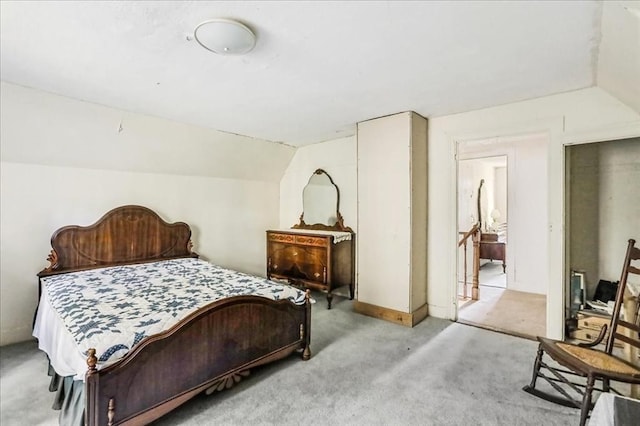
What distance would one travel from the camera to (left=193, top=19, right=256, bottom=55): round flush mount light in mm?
1716

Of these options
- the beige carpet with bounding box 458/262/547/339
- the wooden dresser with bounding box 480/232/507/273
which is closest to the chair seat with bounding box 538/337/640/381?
the beige carpet with bounding box 458/262/547/339

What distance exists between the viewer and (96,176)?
11.6ft

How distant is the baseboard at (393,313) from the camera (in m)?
3.34

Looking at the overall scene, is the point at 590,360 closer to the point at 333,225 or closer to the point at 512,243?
the point at 333,225

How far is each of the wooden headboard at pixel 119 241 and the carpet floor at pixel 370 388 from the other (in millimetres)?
855

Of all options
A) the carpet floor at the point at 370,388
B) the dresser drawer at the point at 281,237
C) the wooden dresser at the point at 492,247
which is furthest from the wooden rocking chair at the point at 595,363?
the wooden dresser at the point at 492,247

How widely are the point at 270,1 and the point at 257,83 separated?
107 centimetres

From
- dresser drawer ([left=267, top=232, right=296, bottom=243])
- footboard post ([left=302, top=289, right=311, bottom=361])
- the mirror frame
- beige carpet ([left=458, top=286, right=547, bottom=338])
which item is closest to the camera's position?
footboard post ([left=302, top=289, right=311, bottom=361])

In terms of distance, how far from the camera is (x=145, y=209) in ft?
12.5

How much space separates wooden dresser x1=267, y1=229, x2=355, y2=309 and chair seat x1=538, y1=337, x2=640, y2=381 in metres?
2.34

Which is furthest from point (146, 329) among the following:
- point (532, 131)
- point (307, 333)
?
point (532, 131)

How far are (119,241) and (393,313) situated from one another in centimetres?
325

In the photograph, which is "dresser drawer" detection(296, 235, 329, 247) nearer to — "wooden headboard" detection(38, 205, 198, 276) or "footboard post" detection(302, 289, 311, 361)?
"footboard post" detection(302, 289, 311, 361)

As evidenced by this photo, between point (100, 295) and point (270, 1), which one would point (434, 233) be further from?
point (100, 295)
